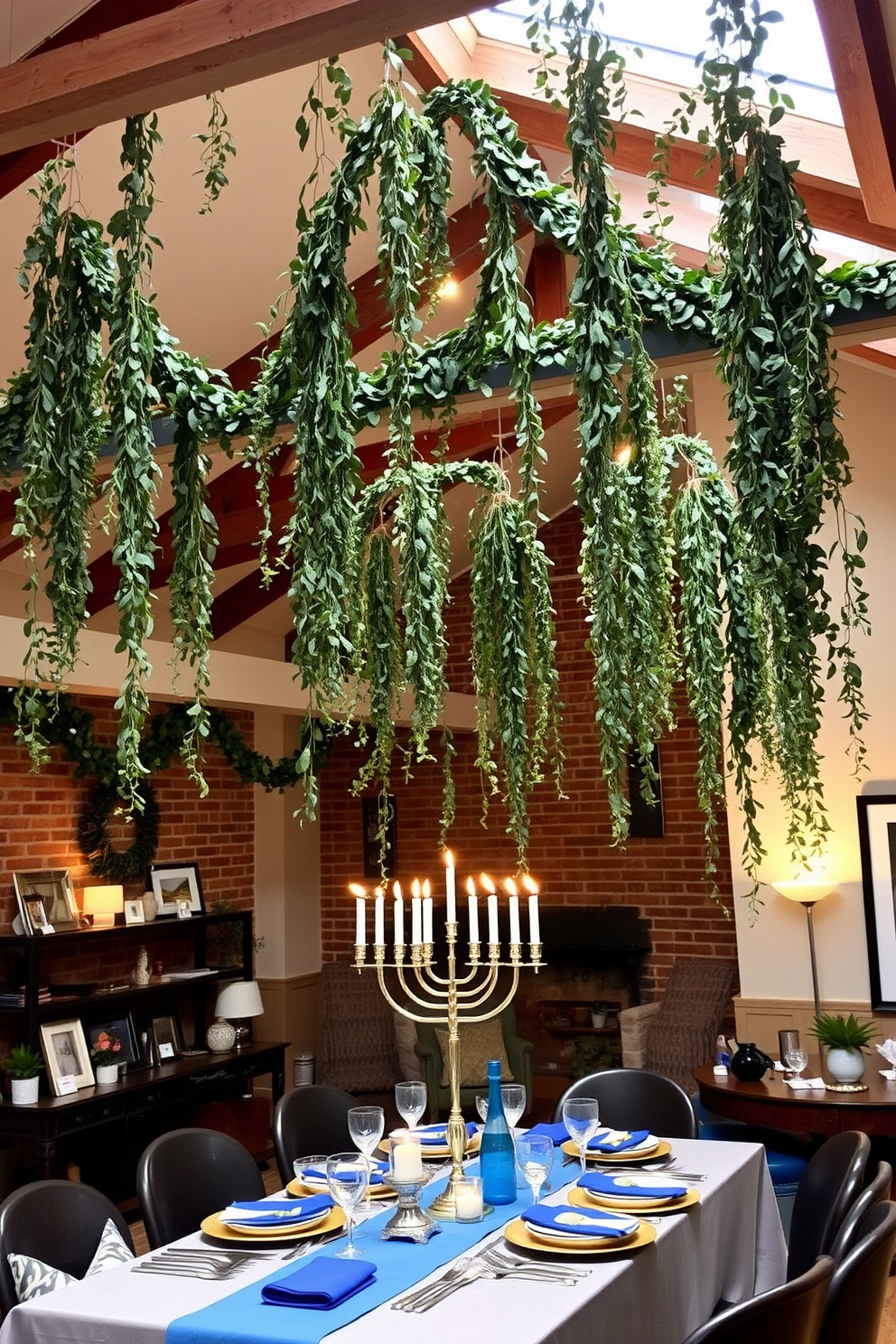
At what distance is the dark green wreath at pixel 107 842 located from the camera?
21.4ft

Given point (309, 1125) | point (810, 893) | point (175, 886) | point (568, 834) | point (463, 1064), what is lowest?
point (463, 1064)

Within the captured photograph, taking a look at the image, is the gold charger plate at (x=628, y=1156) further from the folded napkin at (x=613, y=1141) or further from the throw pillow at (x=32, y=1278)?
the throw pillow at (x=32, y=1278)

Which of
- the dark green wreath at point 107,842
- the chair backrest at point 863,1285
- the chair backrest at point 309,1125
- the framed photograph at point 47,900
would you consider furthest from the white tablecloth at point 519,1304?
the dark green wreath at point 107,842

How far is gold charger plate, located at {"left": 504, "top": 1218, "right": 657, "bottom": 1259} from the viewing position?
2.65 m

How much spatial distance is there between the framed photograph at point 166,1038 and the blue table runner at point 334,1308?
3.69m

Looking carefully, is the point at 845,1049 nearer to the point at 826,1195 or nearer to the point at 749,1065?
the point at 749,1065

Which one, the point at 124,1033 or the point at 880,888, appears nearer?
the point at 880,888

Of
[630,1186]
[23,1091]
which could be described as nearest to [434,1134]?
[630,1186]

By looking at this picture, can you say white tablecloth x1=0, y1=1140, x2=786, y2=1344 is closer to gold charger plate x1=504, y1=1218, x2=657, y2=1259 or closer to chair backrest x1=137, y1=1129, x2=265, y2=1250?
gold charger plate x1=504, y1=1218, x2=657, y2=1259

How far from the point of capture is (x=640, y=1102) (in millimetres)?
4164

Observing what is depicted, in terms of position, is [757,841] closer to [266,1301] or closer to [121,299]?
[266,1301]

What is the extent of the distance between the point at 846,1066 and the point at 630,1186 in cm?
204

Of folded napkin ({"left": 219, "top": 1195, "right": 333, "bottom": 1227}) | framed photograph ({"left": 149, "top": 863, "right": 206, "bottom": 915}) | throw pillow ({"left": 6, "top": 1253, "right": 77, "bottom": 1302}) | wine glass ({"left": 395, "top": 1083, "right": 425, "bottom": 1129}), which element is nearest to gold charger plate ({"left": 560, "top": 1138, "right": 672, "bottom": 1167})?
wine glass ({"left": 395, "top": 1083, "right": 425, "bottom": 1129})

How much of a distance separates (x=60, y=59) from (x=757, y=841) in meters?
2.05
